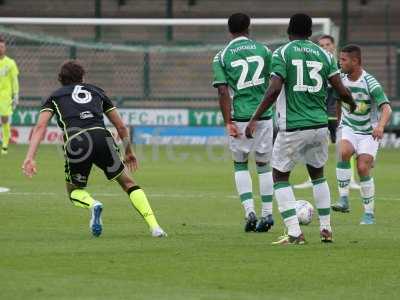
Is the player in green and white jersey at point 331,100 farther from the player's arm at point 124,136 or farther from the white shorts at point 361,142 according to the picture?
the player's arm at point 124,136

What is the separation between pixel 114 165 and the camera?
12.3m

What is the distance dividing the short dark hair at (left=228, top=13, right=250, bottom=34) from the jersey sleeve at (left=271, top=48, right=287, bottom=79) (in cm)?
174

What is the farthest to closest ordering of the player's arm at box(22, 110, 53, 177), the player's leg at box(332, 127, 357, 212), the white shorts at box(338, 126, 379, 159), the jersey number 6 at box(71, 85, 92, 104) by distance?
the player's leg at box(332, 127, 357, 212), the white shorts at box(338, 126, 379, 159), the jersey number 6 at box(71, 85, 92, 104), the player's arm at box(22, 110, 53, 177)

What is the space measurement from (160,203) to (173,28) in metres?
20.1

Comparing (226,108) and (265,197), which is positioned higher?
(226,108)

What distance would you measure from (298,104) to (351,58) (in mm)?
2978

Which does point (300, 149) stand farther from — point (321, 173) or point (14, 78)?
point (14, 78)

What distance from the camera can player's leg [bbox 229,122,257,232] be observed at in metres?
13.2

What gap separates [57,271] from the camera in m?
9.88

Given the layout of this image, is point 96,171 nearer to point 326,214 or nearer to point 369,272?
point 326,214

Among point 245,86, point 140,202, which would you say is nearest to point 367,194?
point 245,86

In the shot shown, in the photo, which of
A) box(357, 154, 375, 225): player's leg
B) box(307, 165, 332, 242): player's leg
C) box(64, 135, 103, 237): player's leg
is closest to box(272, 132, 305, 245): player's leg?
box(307, 165, 332, 242): player's leg

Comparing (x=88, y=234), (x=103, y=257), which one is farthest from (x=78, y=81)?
(x=103, y=257)

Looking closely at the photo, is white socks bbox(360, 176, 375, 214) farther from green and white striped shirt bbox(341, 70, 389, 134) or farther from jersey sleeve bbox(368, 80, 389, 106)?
jersey sleeve bbox(368, 80, 389, 106)
